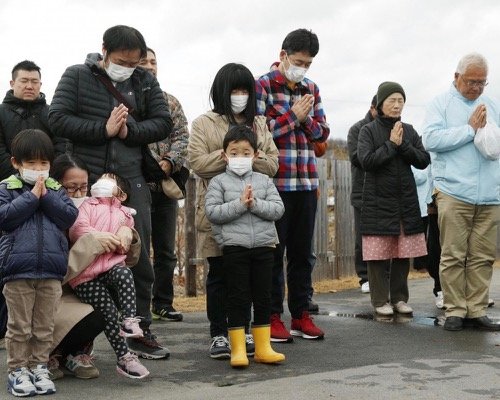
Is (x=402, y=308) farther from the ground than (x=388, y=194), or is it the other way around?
(x=388, y=194)

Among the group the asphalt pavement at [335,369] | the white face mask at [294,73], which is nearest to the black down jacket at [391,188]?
the asphalt pavement at [335,369]

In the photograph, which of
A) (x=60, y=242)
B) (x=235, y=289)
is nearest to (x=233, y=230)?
(x=235, y=289)

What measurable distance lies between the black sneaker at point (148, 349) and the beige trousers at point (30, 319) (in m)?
0.98

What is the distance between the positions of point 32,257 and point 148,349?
51.7 inches

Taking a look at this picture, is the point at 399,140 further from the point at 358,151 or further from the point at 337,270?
the point at 337,270

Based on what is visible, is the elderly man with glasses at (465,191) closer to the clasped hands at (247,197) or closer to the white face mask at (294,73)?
the white face mask at (294,73)

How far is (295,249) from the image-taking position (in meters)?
6.64

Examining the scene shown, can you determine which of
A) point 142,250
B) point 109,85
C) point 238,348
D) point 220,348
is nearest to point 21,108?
point 109,85

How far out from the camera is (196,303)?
9.16 m

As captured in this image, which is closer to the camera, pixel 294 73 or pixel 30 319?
pixel 30 319

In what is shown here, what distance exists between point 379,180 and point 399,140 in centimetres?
39

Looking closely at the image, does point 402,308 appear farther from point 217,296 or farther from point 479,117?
point 217,296

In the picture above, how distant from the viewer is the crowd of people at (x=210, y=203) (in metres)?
4.93

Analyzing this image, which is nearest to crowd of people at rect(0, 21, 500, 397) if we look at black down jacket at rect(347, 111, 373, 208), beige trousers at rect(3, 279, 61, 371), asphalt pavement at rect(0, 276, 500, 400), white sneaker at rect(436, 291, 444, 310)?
beige trousers at rect(3, 279, 61, 371)
